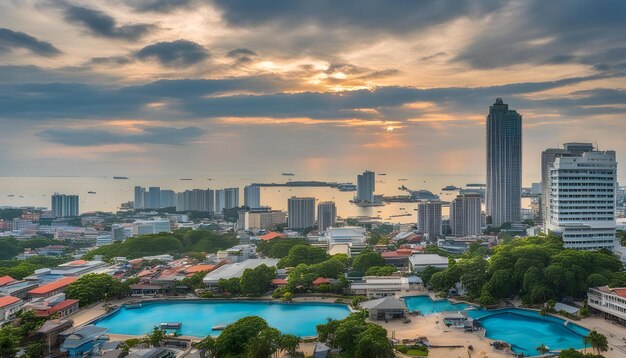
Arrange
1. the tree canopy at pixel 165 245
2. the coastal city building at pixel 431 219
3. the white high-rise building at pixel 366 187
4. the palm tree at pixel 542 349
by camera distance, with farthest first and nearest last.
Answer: the white high-rise building at pixel 366 187 < the coastal city building at pixel 431 219 < the tree canopy at pixel 165 245 < the palm tree at pixel 542 349

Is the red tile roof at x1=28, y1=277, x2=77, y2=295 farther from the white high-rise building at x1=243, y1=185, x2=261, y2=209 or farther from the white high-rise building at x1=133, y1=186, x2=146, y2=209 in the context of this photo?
the white high-rise building at x1=133, y1=186, x2=146, y2=209

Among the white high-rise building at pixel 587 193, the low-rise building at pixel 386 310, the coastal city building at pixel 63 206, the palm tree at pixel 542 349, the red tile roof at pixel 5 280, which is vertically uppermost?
the white high-rise building at pixel 587 193

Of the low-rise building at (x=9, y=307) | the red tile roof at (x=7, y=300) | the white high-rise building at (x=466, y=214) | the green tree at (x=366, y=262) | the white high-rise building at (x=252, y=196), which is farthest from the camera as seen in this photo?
the white high-rise building at (x=252, y=196)

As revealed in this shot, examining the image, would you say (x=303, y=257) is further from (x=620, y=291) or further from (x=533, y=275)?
(x=620, y=291)

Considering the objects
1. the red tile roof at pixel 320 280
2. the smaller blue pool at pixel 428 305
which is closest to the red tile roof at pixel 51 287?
the red tile roof at pixel 320 280

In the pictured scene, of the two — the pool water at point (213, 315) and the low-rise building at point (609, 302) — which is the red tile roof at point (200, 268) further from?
the low-rise building at point (609, 302)

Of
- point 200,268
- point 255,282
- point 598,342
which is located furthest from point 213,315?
point 598,342

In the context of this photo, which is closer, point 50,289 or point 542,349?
point 542,349
